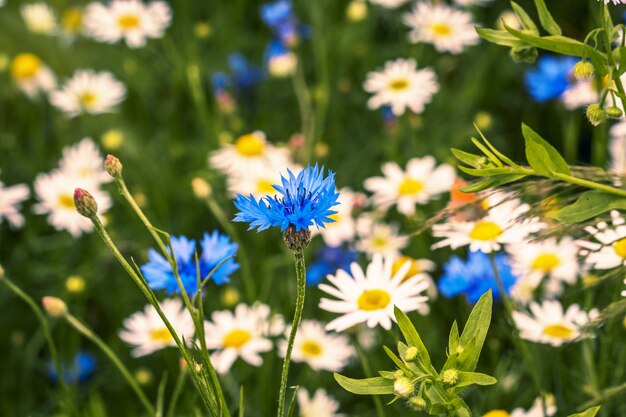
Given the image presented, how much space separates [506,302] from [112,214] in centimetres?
115

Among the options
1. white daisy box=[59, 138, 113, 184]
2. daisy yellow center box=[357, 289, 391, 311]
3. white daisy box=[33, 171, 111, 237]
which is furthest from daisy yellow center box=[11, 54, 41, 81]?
daisy yellow center box=[357, 289, 391, 311]

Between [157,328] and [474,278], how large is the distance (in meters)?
0.50

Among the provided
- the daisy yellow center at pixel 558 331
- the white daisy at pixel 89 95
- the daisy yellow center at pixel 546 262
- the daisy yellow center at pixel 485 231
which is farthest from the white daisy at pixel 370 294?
the white daisy at pixel 89 95

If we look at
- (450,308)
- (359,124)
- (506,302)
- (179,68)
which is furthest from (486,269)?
(179,68)

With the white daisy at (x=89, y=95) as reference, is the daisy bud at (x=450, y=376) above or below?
below

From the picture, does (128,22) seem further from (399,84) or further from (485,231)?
(485,231)

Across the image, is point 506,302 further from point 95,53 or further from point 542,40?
point 95,53

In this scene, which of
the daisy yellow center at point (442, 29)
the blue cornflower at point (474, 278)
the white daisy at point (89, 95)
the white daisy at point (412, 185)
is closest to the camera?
the blue cornflower at point (474, 278)

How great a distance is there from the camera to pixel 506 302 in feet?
3.80

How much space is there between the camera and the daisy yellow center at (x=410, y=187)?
1.60 meters

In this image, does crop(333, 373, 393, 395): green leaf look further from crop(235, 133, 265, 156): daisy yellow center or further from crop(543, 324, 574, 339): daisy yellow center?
crop(235, 133, 265, 156): daisy yellow center

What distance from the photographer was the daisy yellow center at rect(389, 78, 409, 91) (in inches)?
75.3

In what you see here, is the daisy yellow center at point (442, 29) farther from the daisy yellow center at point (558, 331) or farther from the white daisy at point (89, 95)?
the daisy yellow center at point (558, 331)

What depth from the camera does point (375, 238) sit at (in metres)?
1.69
